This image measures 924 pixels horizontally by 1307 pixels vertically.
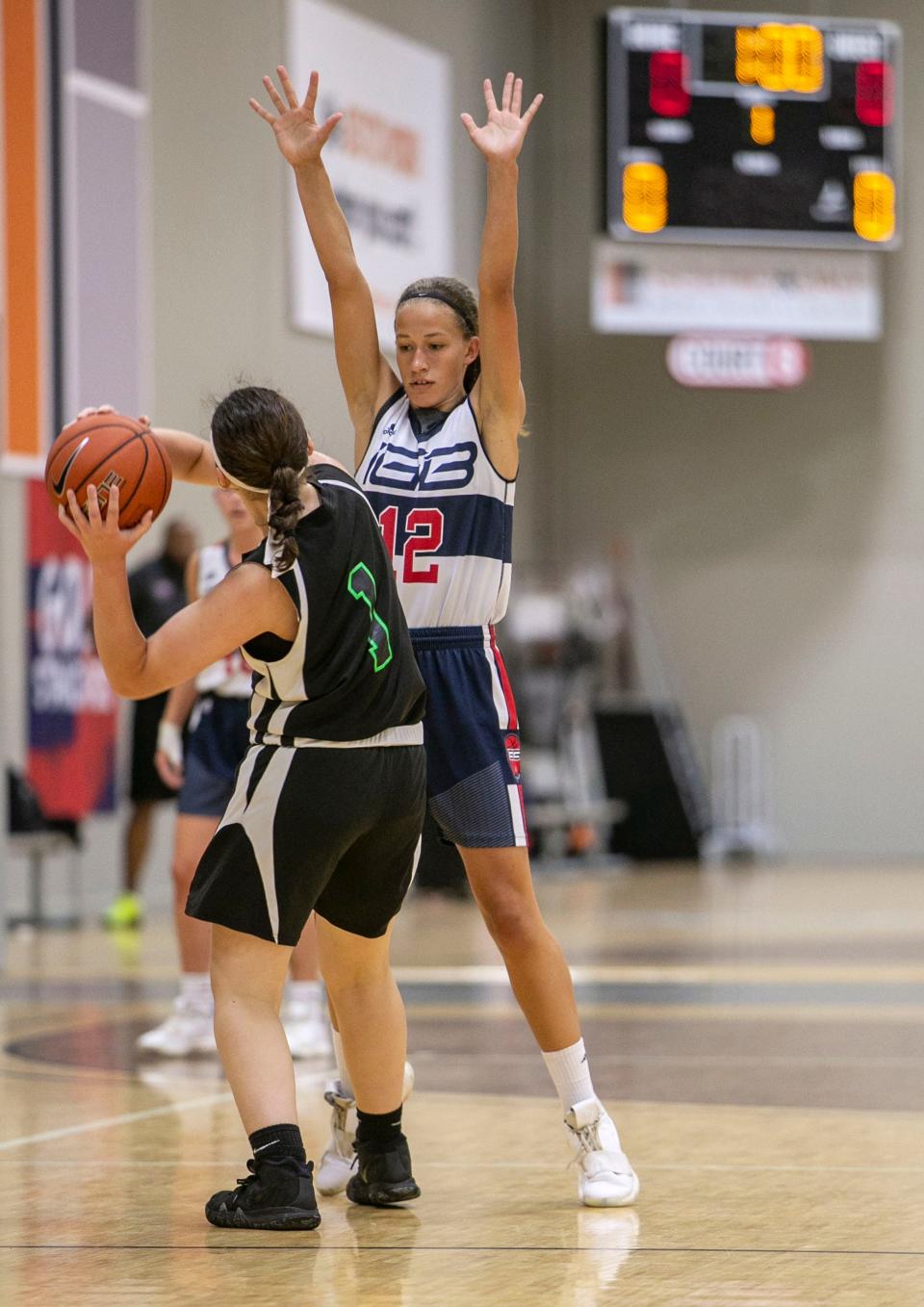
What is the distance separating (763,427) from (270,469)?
47.3 ft

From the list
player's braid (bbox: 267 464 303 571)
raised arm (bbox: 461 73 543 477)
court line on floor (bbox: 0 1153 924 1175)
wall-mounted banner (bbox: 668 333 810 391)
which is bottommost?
court line on floor (bbox: 0 1153 924 1175)

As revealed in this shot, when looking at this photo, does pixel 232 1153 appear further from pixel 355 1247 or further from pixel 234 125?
pixel 234 125

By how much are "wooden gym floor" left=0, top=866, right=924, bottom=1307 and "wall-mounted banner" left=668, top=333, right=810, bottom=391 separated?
8.09 m

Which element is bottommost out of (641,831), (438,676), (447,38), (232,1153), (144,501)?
(641,831)

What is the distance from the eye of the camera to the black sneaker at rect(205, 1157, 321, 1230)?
12.6 feet

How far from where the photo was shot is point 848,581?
1770cm

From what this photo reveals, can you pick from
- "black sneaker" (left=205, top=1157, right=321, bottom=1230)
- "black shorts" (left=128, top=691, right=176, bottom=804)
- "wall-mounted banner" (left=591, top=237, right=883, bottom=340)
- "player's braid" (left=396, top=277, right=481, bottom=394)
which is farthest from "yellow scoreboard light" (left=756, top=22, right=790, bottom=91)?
"black sneaker" (left=205, top=1157, right=321, bottom=1230)

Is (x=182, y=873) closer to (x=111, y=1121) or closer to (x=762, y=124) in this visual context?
(x=111, y=1121)

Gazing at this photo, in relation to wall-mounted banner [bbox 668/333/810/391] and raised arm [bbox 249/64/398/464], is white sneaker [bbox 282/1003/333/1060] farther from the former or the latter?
wall-mounted banner [bbox 668/333/810/391]

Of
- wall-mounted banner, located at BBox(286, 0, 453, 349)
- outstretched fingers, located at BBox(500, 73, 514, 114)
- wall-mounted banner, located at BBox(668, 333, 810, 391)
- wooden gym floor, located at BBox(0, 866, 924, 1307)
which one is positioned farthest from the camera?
wall-mounted banner, located at BBox(668, 333, 810, 391)

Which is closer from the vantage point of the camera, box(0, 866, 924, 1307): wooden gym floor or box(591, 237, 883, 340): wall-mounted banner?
box(0, 866, 924, 1307): wooden gym floor

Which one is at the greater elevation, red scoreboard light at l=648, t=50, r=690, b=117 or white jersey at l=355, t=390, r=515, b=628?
red scoreboard light at l=648, t=50, r=690, b=117

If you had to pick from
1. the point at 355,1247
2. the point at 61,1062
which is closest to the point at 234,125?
the point at 61,1062

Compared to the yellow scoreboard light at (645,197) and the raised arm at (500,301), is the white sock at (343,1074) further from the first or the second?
the yellow scoreboard light at (645,197)
